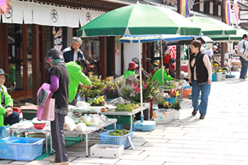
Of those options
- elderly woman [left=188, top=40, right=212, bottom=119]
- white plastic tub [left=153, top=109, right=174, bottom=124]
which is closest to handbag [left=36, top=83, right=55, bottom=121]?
white plastic tub [left=153, top=109, right=174, bottom=124]

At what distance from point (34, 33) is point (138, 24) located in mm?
4075

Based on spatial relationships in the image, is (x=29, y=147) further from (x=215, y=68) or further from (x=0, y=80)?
(x=215, y=68)

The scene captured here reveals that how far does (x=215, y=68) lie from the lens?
1948 centimetres

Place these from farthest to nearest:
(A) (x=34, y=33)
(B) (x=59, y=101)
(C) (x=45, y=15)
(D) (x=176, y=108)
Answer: (C) (x=45, y=15) → (A) (x=34, y=33) → (D) (x=176, y=108) → (B) (x=59, y=101)

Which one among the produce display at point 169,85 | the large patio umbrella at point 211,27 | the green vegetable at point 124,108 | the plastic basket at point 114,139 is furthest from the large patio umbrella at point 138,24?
the large patio umbrella at point 211,27

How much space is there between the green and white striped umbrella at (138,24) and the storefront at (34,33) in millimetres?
2953

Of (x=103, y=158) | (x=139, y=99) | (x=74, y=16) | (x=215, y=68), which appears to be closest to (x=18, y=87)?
(x=74, y=16)

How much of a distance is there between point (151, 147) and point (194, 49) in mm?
3358

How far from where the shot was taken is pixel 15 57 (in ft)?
37.9

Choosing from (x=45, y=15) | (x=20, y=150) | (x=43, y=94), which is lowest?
(x=20, y=150)

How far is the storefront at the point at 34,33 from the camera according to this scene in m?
9.85

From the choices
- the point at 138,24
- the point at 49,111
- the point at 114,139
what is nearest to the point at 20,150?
the point at 49,111

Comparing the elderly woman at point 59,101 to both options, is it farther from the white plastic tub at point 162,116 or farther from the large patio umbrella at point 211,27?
the large patio umbrella at point 211,27

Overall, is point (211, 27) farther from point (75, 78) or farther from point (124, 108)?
point (75, 78)
